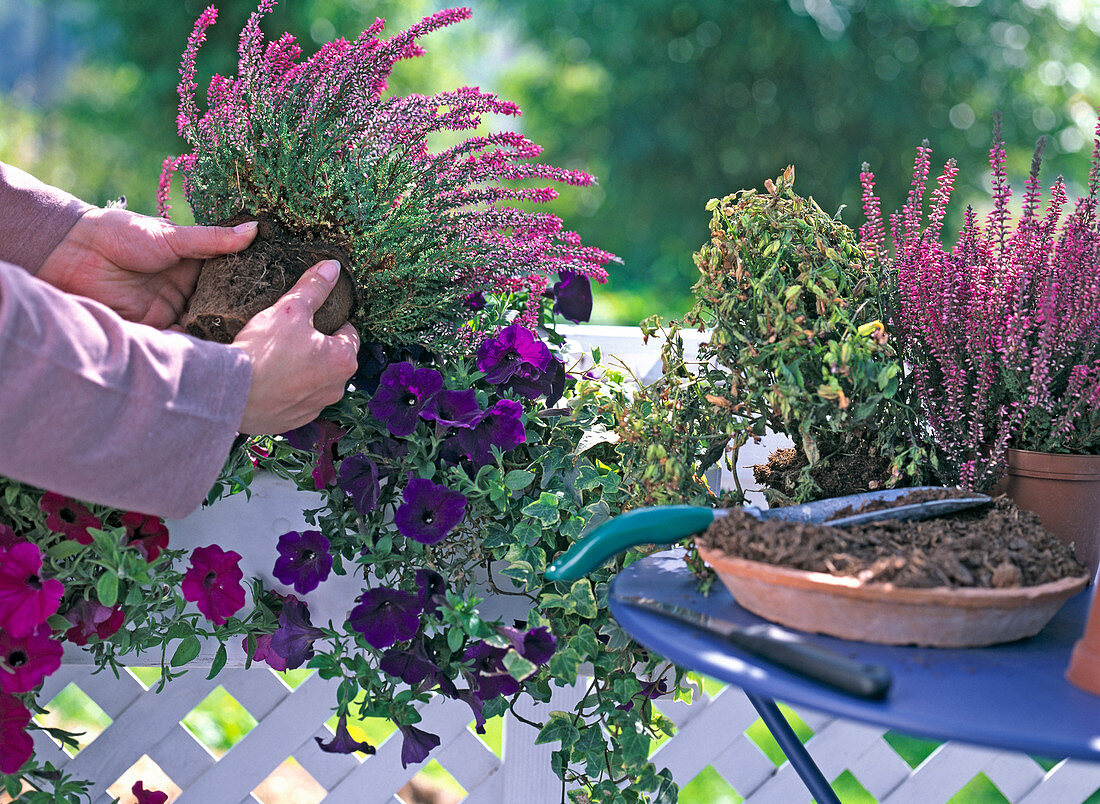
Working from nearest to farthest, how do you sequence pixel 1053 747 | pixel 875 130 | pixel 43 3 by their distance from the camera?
pixel 1053 747 < pixel 43 3 < pixel 875 130

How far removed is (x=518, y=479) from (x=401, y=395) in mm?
158

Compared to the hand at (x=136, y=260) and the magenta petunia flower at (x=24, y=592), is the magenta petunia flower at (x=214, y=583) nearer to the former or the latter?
the magenta petunia flower at (x=24, y=592)

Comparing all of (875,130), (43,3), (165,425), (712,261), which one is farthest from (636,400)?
(43,3)

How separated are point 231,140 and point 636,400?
527 millimetres

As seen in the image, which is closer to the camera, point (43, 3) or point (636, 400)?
point (636, 400)

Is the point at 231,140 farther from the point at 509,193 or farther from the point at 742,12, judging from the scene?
Answer: the point at 742,12

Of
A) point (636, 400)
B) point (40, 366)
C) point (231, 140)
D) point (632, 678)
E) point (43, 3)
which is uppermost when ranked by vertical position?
point (43, 3)

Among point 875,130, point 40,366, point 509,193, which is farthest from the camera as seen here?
point 875,130

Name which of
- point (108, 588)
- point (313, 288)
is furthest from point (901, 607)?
point (108, 588)

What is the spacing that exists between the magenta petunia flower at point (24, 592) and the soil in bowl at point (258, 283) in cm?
27

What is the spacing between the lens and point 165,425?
638 mm

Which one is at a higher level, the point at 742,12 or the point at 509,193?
the point at 742,12

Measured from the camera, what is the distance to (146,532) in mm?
874

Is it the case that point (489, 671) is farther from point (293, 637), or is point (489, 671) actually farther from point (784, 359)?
point (784, 359)
